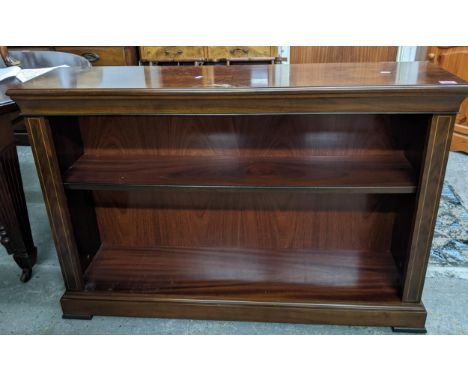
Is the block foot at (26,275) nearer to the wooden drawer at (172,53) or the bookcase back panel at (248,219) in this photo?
the bookcase back panel at (248,219)

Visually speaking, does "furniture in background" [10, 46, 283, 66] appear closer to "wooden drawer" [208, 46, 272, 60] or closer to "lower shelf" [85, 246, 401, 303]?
"wooden drawer" [208, 46, 272, 60]

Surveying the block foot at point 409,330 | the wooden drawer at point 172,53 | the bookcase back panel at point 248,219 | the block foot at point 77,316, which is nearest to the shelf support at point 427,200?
the block foot at point 409,330

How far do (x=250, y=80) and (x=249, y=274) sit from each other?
29.5 inches

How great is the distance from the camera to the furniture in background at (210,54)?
11.1 feet

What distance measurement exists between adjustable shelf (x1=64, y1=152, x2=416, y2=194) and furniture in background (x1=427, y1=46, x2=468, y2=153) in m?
1.78

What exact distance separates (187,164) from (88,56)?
2340 mm

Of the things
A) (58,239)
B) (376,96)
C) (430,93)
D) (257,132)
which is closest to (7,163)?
(58,239)

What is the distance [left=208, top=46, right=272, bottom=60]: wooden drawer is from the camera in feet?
11.0

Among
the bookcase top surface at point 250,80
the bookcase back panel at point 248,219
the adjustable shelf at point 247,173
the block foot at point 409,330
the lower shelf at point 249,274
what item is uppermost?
the bookcase top surface at point 250,80

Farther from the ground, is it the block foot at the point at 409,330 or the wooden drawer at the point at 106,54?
the wooden drawer at the point at 106,54

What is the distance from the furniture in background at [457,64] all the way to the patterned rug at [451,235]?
744 mm

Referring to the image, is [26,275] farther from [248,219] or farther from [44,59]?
[44,59]

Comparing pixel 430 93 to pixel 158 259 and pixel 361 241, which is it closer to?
pixel 361 241

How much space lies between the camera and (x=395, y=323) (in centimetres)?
148
